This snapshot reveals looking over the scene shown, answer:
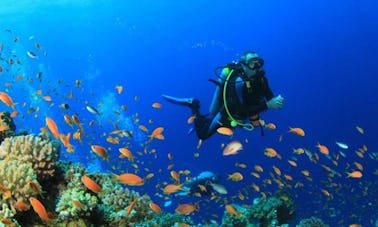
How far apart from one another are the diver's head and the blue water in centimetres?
4742

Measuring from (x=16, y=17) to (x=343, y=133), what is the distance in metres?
54.6

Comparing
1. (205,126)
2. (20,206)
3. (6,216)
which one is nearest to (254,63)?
(205,126)

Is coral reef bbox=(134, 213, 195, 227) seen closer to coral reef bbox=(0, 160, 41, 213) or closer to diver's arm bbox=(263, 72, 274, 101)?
coral reef bbox=(0, 160, 41, 213)

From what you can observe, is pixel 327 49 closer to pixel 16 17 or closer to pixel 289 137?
pixel 289 137

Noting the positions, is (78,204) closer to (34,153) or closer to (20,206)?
(20,206)

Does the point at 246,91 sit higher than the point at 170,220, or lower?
higher

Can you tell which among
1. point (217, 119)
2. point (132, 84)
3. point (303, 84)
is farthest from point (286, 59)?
point (217, 119)

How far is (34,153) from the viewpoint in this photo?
5.91 meters

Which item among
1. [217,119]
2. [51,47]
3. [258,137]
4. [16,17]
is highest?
[51,47]

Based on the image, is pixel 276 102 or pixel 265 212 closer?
pixel 276 102

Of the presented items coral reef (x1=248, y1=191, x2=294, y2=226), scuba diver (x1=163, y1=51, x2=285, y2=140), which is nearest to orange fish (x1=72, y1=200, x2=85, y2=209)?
scuba diver (x1=163, y1=51, x2=285, y2=140)

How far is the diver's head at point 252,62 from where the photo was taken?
8188 millimetres

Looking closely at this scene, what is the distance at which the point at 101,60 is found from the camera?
105812 millimetres

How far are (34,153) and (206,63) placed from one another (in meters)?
102
